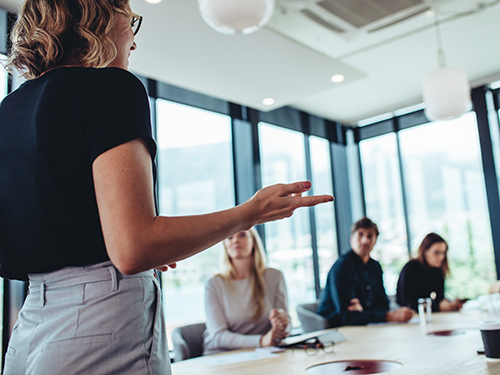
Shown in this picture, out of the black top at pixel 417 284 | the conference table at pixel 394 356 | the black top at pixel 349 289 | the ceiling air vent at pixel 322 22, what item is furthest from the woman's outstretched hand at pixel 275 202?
the black top at pixel 417 284

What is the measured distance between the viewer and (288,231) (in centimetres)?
566

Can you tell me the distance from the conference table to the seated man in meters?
0.82

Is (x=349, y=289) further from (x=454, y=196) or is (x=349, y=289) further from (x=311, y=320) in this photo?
(x=454, y=196)

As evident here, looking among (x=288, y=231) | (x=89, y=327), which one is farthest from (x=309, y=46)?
(x=89, y=327)

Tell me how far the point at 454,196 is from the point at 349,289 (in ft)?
10.1

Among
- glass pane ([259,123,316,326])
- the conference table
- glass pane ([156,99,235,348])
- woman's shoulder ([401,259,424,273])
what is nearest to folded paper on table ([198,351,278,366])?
the conference table

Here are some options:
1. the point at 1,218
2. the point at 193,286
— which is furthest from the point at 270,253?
the point at 1,218

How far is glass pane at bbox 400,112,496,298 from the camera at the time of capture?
17.9ft

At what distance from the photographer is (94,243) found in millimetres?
719

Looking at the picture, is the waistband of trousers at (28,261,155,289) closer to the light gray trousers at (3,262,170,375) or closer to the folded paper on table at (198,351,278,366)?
the light gray trousers at (3,262,170,375)

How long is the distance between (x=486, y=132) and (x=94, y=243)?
572 centimetres

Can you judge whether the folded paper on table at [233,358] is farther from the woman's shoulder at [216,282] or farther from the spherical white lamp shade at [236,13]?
the spherical white lamp shade at [236,13]

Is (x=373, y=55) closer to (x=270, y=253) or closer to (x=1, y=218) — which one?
(x=270, y=253)

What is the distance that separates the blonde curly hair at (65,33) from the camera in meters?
0.80
